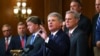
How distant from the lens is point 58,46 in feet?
12.8

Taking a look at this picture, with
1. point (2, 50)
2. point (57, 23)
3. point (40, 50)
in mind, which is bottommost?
point (2, 50)

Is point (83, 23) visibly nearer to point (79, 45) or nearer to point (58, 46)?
point (79, 45)

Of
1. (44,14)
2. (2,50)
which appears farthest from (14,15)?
(2,50)

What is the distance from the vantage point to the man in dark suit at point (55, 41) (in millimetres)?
3885

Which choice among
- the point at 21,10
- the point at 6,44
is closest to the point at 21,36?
the point at 6,44

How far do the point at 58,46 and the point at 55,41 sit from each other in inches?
5.4

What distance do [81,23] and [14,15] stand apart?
5466 mm

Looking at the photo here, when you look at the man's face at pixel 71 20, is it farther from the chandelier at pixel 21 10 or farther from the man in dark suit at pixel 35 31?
the chandelier at pixel 21 10

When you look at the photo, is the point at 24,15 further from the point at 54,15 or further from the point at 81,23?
the point at 54,15

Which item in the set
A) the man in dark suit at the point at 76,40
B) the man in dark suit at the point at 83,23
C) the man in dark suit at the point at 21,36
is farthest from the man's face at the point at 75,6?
the man in dark suit at the point at 21,36

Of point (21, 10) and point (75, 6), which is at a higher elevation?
point (75, 6)

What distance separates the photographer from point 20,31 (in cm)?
617

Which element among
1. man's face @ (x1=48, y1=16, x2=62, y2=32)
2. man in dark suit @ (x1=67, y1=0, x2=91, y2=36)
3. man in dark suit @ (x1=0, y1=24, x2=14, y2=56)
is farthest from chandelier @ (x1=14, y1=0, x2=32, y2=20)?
man's face @ (x1=48, y1=16, x2=62, y2=32)

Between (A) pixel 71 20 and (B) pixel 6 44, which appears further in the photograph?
(B) pixel 6 44
